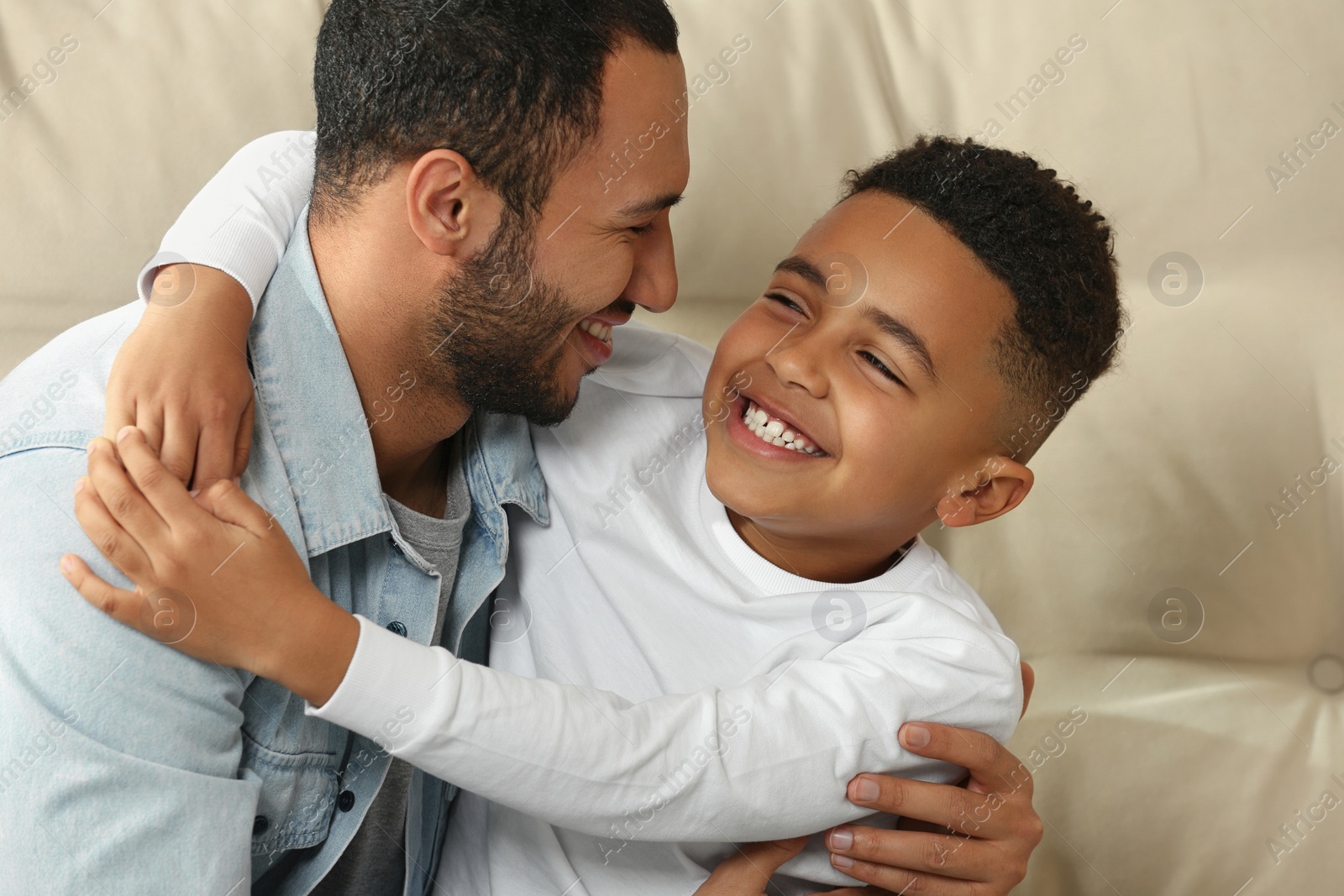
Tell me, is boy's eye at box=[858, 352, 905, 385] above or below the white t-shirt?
above

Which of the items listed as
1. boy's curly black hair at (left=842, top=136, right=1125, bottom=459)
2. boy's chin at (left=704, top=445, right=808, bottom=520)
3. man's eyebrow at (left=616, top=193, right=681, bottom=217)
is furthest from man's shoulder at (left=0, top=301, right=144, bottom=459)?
boy's curly black hair at (left=842, top=136, right=1125, bottom=459)

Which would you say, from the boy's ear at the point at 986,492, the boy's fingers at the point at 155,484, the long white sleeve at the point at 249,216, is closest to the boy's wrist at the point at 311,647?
the boy's fingers at the point at 155,484

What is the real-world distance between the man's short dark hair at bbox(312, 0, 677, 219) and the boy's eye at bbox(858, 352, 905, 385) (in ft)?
1.33

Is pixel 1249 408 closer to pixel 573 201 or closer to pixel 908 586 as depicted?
pixel 908 586

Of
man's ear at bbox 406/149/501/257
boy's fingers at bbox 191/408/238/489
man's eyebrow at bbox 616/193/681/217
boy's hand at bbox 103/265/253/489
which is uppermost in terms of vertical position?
man's eyebrow at bbox 616/193/681/217

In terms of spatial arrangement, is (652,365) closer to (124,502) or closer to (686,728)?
(686,728)

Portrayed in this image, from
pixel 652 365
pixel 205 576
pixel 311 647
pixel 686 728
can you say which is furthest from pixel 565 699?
pixel 652 365

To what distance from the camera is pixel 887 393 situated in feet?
4.10

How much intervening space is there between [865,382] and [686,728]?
0.44 metres

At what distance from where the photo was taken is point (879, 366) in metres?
1.26

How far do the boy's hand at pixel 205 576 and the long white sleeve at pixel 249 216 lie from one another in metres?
0.29

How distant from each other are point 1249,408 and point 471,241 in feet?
4.13

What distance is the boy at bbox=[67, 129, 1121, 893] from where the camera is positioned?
1.06 metres

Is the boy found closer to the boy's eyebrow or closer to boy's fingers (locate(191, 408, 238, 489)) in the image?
the boy's eyebrow
